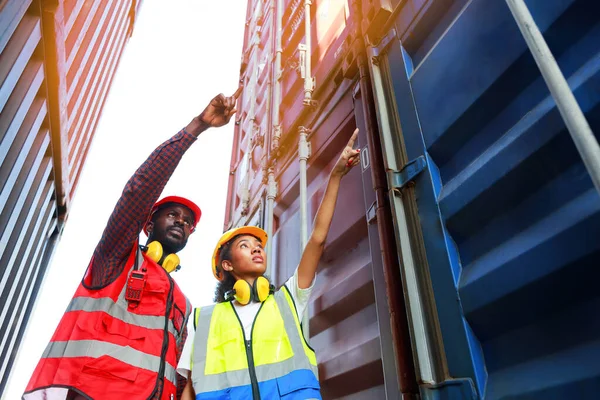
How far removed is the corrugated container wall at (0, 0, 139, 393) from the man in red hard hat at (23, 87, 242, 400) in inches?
49.8

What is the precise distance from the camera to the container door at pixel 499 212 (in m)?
1.00

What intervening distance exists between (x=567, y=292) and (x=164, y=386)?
1.35 metres

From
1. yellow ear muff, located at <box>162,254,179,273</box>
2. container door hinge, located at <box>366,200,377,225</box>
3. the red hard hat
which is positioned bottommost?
yellow ear muff, located at <box>162,254,179,273</box>

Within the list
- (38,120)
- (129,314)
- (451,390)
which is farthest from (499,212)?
(38,120)

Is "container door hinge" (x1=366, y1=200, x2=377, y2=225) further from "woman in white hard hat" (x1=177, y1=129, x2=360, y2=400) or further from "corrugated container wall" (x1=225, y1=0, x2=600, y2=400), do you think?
"woman in white hard hat" (x1=177, y1=129, x2=360, y2=400)

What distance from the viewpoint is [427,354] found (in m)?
1.31

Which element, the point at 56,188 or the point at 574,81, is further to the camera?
the point at 56,188

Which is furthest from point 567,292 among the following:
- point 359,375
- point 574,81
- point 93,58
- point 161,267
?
point 93,58

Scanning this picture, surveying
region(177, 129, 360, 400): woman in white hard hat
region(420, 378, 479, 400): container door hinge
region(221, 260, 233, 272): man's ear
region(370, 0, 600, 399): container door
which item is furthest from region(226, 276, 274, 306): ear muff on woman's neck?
region(420, 378, 479, 400): container door hinge

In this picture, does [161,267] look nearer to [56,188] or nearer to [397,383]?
[397,383]

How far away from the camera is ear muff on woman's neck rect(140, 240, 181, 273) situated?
1877 millimetres

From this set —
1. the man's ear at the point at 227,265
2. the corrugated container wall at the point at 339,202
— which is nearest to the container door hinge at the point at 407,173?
the corrugated container wall at the point at 339,202

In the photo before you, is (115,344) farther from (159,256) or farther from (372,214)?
(372,214)

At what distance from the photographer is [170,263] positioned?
75.2 inches
